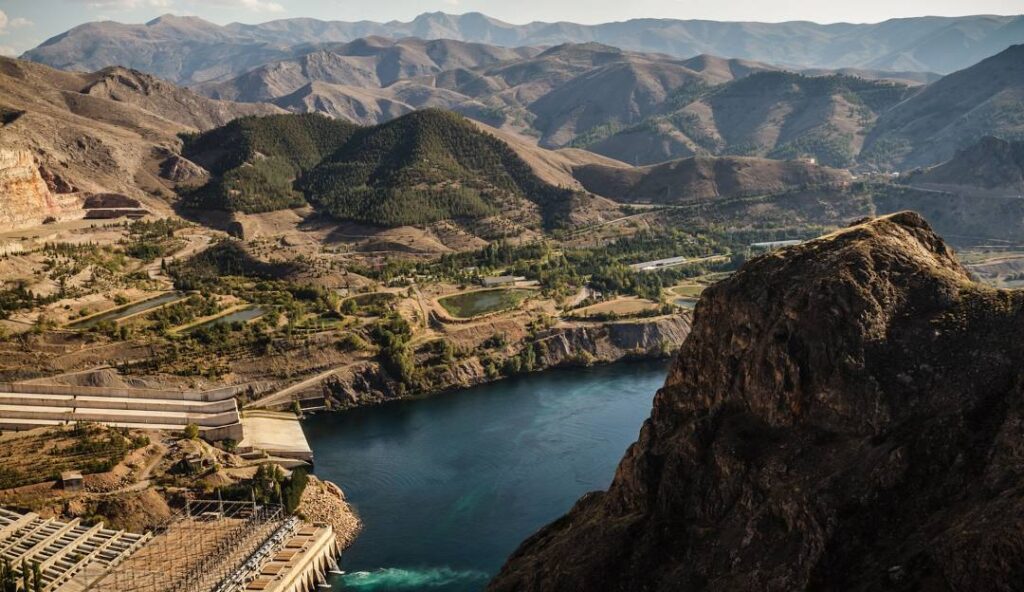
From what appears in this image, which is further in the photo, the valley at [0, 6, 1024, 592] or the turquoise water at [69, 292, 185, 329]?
the turquoise water at [69, 292, 185, 329]

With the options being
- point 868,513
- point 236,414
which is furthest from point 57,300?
point 868,513

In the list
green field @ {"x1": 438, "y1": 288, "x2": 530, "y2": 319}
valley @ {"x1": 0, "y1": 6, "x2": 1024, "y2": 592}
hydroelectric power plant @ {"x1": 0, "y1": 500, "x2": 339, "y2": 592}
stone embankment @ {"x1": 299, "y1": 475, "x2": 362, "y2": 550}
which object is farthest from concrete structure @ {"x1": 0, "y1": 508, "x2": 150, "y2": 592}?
green field @ {"x1": 438, "y1": 288, "x2": 530, "y2": 319}

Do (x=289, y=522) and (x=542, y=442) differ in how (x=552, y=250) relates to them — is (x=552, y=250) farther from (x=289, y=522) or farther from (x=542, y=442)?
(x=289, y=522)

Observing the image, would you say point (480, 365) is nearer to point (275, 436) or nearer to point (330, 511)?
point (275, 436)

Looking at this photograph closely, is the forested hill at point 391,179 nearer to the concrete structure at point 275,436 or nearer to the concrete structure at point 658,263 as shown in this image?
the concrete structure at point 658,263

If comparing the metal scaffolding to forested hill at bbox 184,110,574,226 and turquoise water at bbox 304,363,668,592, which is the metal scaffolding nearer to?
turquoise water at bbox 304,363,668,592

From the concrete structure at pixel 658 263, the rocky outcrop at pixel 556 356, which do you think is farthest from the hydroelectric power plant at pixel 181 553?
the concrete structure at pixel 658 263
